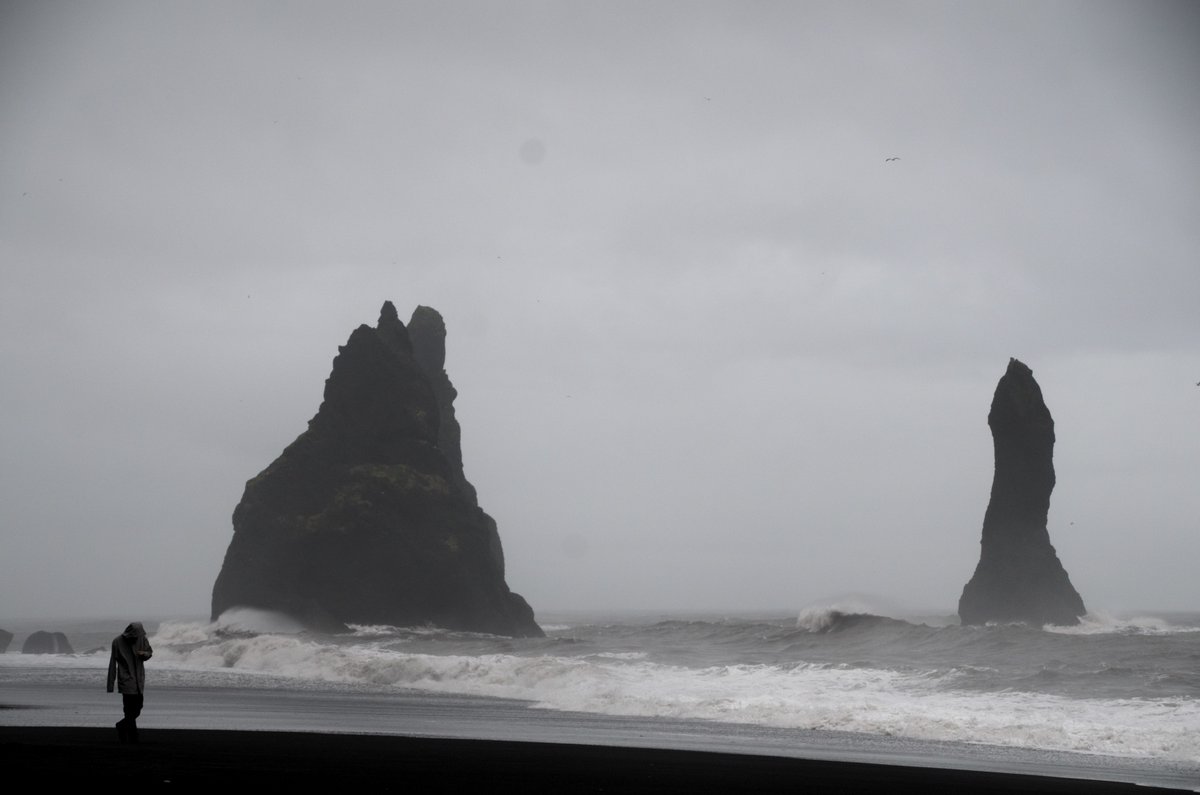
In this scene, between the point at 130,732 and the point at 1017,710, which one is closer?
the point at 130,732

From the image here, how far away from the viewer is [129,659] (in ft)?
57.1

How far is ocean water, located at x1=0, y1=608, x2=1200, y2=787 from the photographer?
79.7 feet

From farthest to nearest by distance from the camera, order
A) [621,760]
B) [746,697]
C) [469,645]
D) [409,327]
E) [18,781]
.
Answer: [409,327] < [469,645] < [746,697] < [621,760] < [18,781]

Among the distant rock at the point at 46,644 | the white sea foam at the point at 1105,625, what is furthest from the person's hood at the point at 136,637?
the white sea foam at the point at 1105,625

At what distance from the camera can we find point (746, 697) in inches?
1166

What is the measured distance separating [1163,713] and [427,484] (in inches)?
2358

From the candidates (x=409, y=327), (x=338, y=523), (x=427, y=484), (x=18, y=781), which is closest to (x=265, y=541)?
(x=338, y=523)

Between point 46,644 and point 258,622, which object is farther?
point 258,622

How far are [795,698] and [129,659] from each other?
1837cm

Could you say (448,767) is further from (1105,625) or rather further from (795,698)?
(1105,625)

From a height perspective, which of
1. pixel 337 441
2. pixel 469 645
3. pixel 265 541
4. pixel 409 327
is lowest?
pixel 469 645

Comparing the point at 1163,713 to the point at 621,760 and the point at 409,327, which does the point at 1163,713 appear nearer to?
the point at 621,760

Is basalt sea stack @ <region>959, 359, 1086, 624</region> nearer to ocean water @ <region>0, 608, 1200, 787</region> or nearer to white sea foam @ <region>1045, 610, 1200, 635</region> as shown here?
white sea foam @ <region>1045, 610, 1200, 635</region>

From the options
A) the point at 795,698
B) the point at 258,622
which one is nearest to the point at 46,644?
the point at 258,622
